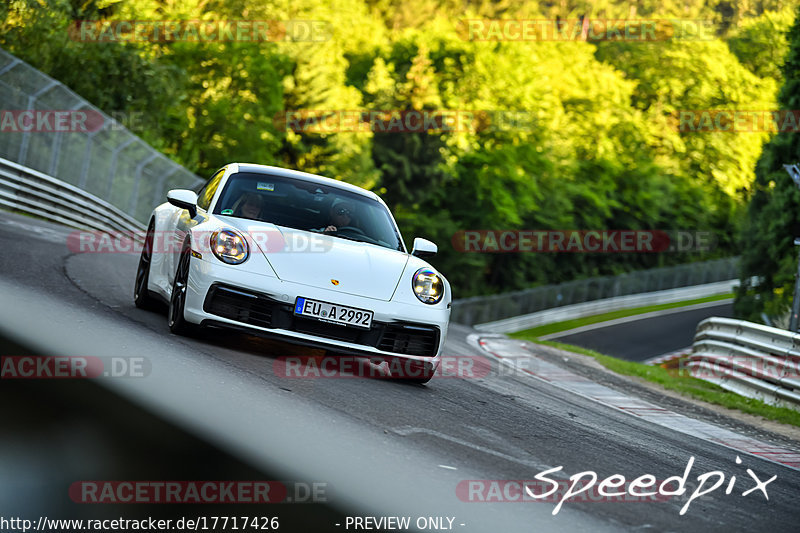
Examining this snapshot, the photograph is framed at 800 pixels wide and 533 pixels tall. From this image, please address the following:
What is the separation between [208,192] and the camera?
8.87 meters

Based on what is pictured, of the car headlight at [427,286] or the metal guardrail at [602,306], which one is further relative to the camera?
the metal guardrail at [602,306]

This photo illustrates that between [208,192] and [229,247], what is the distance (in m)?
1.64

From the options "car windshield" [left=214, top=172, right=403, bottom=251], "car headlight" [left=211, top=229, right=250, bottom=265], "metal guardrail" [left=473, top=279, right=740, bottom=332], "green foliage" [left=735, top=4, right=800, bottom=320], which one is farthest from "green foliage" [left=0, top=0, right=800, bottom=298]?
"car headlight" [left=211, top=229, right=250, bottom=265]

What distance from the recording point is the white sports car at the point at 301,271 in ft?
23.7

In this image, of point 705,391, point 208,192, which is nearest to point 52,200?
point 208,192

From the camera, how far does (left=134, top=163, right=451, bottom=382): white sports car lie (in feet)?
23.7

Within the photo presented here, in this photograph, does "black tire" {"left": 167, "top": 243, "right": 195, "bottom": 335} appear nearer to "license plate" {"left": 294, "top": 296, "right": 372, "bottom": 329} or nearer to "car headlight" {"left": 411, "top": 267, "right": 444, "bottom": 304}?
"license plate" {"left": 294, "top": 296, "right": 372, "bottom": 329}

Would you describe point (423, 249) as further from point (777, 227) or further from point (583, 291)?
point (583, 291)

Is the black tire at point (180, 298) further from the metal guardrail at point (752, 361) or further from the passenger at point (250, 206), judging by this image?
the metal guardrail at point (752, 361)

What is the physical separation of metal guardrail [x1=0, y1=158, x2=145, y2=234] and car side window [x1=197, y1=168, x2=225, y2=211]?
12.6 m

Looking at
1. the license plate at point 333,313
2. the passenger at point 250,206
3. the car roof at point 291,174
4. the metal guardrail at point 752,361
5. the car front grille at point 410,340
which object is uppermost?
the car roof at point 291,174

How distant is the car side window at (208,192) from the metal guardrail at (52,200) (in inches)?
497

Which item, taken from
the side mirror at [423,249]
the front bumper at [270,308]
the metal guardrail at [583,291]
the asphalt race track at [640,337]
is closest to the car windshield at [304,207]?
the side mirror at [423,249]

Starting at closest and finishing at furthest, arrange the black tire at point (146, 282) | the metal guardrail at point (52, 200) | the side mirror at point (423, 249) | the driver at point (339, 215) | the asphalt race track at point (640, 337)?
the driver at point (339, 215) → the side mirror at point (423, 249) → the black tire at point (146, 282) → the metal guardrail at point (52, 200) → the asphalt race track at point (640, 337)
